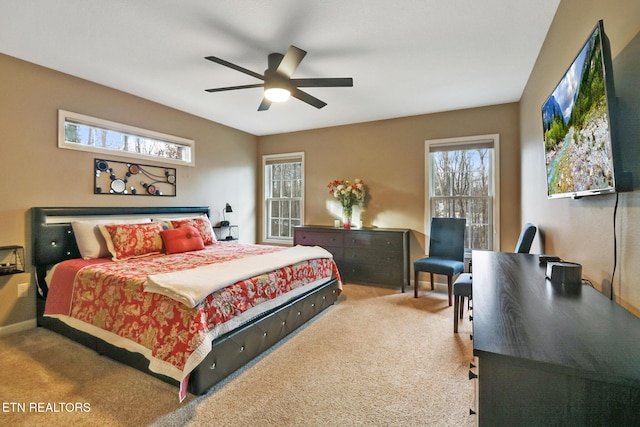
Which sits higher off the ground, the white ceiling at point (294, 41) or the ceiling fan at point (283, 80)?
the white ceiling at point (294, 41)

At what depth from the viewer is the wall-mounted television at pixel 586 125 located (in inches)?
47.9

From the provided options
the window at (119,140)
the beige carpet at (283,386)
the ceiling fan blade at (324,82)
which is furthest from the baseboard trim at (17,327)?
the ceiling fan blade at (324,82)

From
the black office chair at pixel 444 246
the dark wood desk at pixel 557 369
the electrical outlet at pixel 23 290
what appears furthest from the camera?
the black office chair at pixel 444 246

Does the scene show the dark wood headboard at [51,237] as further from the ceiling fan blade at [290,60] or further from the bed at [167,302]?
the ceiling fan blade at [290,60]

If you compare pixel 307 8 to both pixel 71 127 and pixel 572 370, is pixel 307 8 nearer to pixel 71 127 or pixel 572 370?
pixel 572 370

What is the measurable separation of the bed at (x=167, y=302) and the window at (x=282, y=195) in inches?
88.7

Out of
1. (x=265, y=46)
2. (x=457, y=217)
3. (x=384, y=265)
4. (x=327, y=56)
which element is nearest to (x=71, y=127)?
(x=265, y=46)

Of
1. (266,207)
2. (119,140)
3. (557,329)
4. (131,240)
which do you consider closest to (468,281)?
(557,329)

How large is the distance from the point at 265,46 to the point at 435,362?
3.04 metres

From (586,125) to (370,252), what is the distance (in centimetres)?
329

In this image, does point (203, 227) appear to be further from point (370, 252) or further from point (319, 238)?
point (370, 252)

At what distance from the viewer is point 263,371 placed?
Result: 2.25 metres

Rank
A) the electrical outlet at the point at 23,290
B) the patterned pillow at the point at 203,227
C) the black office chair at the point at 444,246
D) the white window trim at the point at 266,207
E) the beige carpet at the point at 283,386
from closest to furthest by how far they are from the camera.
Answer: the beige carpet at the point at 283,386 < the electrical outlet at the point at 23,290 < the black office chair at the point at 444,246 < the patterned pillow at the point at 203,227 < the white window trim at the point at 266,207

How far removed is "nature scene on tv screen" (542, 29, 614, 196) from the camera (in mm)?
1258
